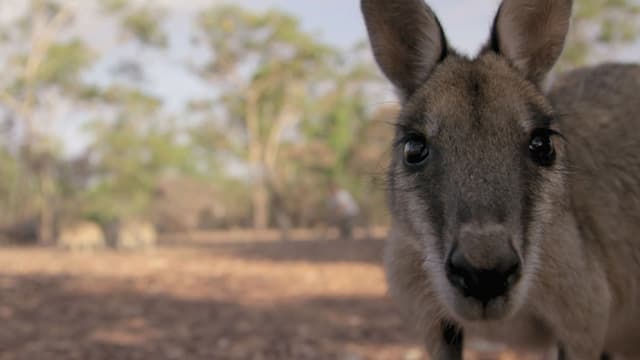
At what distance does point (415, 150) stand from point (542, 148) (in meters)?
0.46

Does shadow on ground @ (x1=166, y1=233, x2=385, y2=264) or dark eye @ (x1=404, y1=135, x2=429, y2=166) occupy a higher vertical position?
dark eye @ (x1=404, y1=135, x2=429, y2=166)

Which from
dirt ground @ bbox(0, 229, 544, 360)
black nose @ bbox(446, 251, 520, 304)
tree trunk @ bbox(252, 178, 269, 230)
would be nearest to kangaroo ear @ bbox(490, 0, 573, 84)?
black nose @ bbox(446, 251, 520, 304)

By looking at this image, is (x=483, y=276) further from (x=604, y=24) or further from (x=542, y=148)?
(x=604, y=24)

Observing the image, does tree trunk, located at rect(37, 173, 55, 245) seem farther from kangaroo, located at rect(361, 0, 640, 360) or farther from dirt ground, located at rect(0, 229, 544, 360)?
kangaroo, located at rect(361, 0, 640, 360)

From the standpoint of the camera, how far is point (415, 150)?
2625 mm

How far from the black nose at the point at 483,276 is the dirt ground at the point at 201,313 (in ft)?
11.3

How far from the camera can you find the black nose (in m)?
2.01

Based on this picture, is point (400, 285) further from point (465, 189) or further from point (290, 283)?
point (290, 283)

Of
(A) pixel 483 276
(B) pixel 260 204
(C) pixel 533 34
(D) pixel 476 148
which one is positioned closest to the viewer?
(A) pixel 483 276

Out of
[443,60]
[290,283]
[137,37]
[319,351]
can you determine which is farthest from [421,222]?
[137,37]

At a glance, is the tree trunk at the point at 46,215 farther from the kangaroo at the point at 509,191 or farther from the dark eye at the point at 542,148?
the dark eye at the point at 542,148

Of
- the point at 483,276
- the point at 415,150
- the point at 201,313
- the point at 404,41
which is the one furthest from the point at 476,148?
the point at 201,313

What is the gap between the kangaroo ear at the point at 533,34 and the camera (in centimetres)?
290

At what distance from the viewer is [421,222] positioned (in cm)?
254
